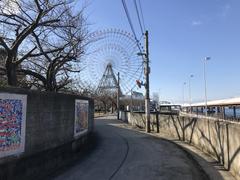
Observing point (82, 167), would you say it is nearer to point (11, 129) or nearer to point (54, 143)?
point (54, 143)

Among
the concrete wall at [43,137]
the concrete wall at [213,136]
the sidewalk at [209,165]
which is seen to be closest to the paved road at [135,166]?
the sidewalk at [209,165]

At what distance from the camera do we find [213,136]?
1232 centimetres

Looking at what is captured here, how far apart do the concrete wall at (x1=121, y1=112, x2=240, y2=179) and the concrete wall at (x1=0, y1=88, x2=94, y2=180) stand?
6030 mm

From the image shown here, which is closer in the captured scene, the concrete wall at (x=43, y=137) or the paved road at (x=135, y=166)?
the concrete wall at (x=43, y=137)

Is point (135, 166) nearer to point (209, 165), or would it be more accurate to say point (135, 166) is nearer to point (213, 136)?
point (209, 165)

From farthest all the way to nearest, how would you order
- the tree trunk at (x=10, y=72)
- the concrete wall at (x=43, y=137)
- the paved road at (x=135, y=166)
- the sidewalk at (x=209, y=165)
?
1. the tree trunk at (x=10, y=72)
2. the sidewalk at (x=209, y=165)
3. the paved road at (x=135, y=166)
4. the concrete wall at (x=43, y=137)

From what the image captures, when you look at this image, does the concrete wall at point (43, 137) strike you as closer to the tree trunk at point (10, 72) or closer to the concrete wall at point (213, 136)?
the tree trunk at point (10, 72)

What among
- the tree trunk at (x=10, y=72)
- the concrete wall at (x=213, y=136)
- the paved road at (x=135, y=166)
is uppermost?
the tree trunk at (x=10, y=72)

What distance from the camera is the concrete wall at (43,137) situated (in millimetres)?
8072

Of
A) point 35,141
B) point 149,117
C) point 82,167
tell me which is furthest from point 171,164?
point 149,117

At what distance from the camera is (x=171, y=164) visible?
11.1m

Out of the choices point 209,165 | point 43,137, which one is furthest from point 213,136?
point 43,137

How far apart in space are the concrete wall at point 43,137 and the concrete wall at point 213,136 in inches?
237

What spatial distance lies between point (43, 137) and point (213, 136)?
6.96 metres
